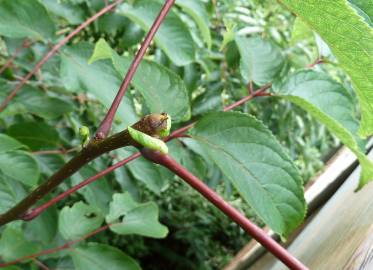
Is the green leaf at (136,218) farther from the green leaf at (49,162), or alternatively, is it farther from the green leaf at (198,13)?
the green leaf at (198,13)

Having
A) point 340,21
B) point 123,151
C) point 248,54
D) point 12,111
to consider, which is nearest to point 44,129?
point 12,111

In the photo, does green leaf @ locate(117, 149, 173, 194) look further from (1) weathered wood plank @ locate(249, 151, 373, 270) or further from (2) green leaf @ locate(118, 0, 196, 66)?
(1) weathered wood plank @ locate(249, 151, 373, 270)

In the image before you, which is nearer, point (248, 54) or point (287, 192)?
point (287, 192)

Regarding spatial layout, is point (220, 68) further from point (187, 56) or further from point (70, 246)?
point (70, 246)

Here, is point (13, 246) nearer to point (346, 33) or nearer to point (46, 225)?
point (46, 225)

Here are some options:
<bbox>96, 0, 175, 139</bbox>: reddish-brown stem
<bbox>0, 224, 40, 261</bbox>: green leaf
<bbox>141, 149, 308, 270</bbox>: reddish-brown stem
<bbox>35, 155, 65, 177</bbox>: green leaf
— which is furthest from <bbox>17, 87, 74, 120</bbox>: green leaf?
<bbox>141, 149, 308, 270</bbox>: reddish-brown stem

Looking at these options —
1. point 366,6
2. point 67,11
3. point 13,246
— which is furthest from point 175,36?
point 366,6
